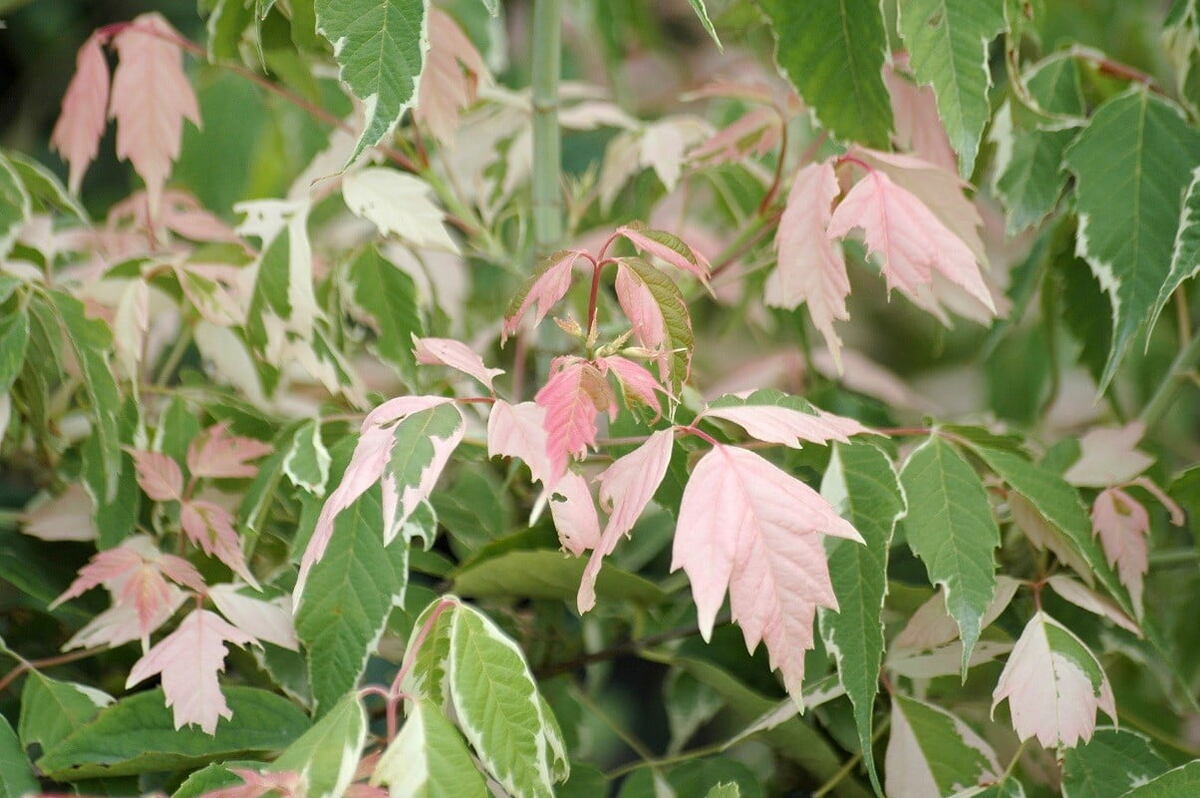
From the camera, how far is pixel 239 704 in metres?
0.60

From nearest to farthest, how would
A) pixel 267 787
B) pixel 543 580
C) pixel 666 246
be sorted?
pixel 267 787
pixel 666 246
pixel 543 580

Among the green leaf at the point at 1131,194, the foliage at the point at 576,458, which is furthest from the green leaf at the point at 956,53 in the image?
the green leaf at the point at 1131,194

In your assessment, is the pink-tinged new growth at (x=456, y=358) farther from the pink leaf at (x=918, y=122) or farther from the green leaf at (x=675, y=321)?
the pink leaf at (x=918, y=122)

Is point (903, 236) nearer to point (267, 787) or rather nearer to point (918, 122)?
point (918, 122)

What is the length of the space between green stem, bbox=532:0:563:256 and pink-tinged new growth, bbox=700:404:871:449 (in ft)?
0.80

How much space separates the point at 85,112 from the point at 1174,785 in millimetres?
680

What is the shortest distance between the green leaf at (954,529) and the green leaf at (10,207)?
0.49 m

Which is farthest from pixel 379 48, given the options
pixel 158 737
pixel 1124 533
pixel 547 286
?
pixel 1124 533

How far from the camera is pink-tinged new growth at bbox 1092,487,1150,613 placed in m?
0.62

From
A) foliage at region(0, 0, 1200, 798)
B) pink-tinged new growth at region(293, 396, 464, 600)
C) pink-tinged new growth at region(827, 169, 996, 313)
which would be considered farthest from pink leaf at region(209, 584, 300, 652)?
pink-tinged new growth at region(827, 169, 996, 313)

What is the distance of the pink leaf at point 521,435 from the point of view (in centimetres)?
49

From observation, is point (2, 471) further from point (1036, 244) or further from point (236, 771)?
point (1036, 244)

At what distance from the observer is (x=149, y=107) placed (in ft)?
2.27

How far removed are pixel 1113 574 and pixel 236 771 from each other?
0.44 metres
